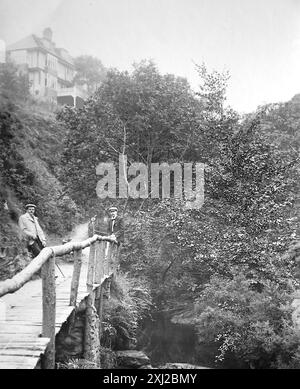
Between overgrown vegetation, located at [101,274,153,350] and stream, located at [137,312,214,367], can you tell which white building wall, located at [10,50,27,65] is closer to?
stream, located at [137,312,214,367]

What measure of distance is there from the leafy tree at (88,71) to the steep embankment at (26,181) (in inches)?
440

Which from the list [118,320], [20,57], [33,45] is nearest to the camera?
[118,320]

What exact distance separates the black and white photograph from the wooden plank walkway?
0.9 inches

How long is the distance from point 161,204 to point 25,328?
11750mm

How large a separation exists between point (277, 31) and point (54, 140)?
16963 mm

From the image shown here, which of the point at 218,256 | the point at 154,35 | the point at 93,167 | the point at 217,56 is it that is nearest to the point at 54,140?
the point at 93,167

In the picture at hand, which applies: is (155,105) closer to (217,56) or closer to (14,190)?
(217,56)

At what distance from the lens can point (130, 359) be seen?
1009cm

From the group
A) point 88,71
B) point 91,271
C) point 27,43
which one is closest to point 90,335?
point 91,271

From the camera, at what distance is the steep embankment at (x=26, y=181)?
10.4 m

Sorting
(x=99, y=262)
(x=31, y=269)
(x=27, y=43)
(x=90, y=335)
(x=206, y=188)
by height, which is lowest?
(x=90, y=335)

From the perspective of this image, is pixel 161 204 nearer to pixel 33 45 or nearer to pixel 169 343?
pixel 169 343

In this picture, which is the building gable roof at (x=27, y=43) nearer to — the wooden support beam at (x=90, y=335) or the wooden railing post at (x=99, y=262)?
the wooden railing post at (x=99, y=262)

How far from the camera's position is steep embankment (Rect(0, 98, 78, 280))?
410 inches
